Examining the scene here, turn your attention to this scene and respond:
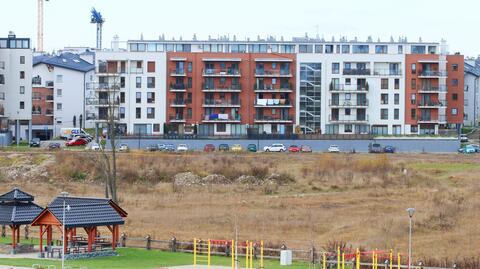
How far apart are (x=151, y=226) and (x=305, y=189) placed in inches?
881

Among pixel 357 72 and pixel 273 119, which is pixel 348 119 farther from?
pixel 273 119

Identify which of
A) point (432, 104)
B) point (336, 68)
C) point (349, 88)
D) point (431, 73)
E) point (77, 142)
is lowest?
point (77, 142)

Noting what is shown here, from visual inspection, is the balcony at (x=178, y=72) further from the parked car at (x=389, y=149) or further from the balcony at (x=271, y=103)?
the parked car at (x=389, y=149)

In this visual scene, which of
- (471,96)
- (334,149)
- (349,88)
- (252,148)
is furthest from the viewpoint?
(471,96)

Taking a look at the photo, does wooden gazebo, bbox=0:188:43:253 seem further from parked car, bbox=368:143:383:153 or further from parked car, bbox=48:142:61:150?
parked car, bbox=368:143:383:153

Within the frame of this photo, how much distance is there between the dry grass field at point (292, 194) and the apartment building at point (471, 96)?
47.5 metres

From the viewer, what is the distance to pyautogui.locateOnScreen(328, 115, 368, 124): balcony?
12356 cm

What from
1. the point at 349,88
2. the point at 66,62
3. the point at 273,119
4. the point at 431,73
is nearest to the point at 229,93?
the point at 273,119

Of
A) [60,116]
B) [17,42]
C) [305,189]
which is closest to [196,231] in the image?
[305,189]

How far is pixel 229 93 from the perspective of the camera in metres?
124

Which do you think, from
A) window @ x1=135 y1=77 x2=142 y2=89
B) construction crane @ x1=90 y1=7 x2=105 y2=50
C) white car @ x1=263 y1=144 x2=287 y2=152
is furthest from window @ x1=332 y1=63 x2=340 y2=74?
construction crane @ x1=90 y1=7 x2=105 y2=50

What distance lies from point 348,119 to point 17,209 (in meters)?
74.9

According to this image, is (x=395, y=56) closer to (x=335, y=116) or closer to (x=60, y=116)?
(x=335, y=116)

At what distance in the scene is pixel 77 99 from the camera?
141500mm
